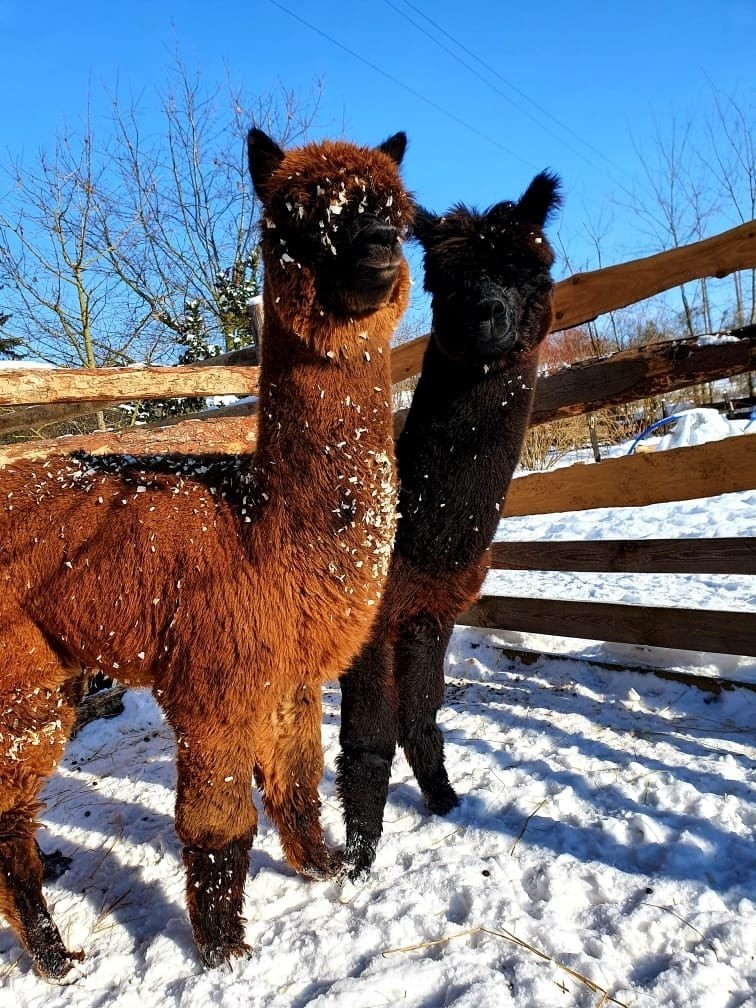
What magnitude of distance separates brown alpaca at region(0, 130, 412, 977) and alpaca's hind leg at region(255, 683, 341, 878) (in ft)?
1.01

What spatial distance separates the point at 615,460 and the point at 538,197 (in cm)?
171

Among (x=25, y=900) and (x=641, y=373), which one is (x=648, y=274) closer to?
(x=641, y=373)

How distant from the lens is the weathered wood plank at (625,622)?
139 inches

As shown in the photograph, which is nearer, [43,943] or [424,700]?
[43,943]

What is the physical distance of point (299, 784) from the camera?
258cm

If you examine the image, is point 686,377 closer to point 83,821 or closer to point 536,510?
point 536,510

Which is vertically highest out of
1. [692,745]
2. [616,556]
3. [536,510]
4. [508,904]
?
[536,510]

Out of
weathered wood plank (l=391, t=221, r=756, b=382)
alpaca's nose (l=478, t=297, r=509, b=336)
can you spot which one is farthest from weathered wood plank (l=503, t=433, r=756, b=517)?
alpaca's nose (l=478, t=297, r=509, b=336)

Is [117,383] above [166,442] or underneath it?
above

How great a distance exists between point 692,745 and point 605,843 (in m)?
1.01

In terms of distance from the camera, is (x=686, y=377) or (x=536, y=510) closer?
(x=686, y=377)

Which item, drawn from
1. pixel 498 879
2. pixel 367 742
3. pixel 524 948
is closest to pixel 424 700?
pixel 367 742

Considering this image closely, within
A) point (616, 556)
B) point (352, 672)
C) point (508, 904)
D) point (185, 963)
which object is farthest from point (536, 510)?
point (185, 963)

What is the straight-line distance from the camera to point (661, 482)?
3633 millimetres
